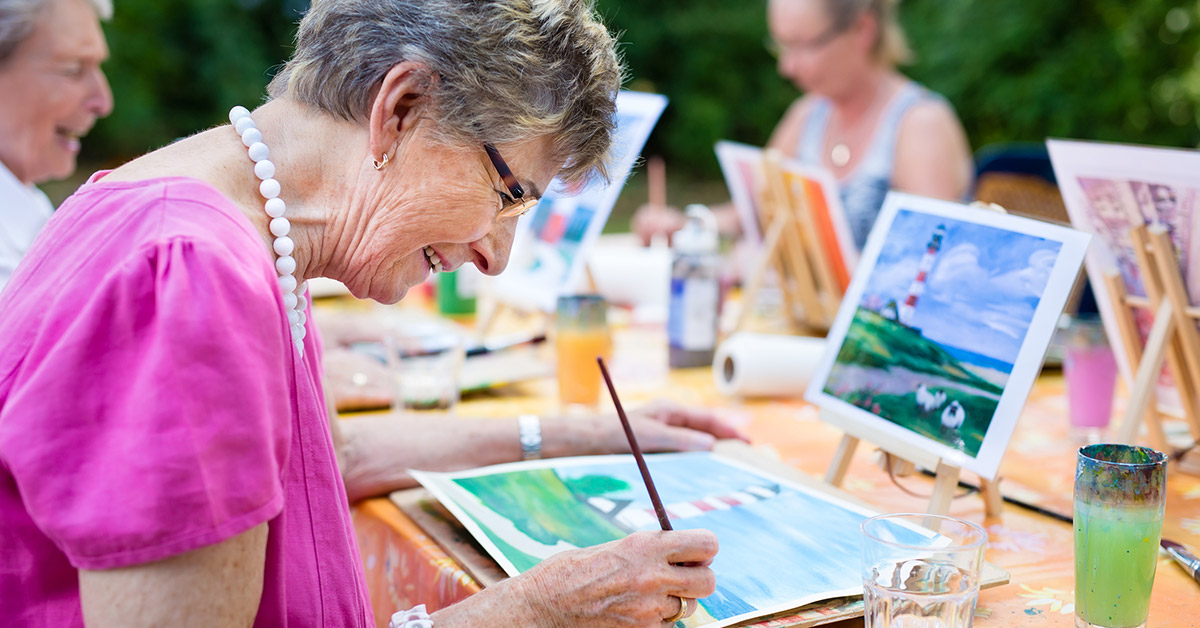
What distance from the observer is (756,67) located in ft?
33.0

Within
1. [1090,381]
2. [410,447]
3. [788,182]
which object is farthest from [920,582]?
[788,182]

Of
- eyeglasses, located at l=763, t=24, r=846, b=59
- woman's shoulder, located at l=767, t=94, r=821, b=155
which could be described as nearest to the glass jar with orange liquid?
eyeglasses, located at l=763, t=24, r=846, b=59

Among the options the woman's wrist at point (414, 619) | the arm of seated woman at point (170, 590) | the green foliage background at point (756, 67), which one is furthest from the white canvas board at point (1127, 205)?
the green foliage background at point (756, 67)

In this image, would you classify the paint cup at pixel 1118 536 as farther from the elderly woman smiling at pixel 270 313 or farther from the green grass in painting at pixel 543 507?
the green grass in painting at pixel 543 507

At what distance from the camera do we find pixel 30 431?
0.77m

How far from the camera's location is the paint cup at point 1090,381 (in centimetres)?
166

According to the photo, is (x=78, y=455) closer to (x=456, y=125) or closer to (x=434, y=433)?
(x=456, y=125)

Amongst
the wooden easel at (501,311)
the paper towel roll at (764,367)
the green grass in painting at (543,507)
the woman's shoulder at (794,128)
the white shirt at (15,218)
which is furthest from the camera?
the woman's shoulder at (794,128)

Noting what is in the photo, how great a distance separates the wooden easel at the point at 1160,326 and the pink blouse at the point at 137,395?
1153 millimetres

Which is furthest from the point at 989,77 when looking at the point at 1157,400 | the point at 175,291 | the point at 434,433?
the point at 175,291

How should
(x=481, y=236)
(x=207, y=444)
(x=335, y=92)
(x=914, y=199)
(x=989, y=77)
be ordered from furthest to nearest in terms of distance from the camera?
1. (x=989, y=77)
2. (x=914, y=199)
3. (x=481, y=236)
4. (x=335, y=92)
5. (x=207, y=444)

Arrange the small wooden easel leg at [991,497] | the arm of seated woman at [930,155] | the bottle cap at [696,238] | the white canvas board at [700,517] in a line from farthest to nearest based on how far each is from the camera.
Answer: the arm of seated woman at [930,155], the bottle cap at [696,238], the small wooden easel leg at [991,497], the white canvas board at [700,517]

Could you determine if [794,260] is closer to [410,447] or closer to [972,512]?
[972,512]

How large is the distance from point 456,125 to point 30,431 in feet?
1.56
